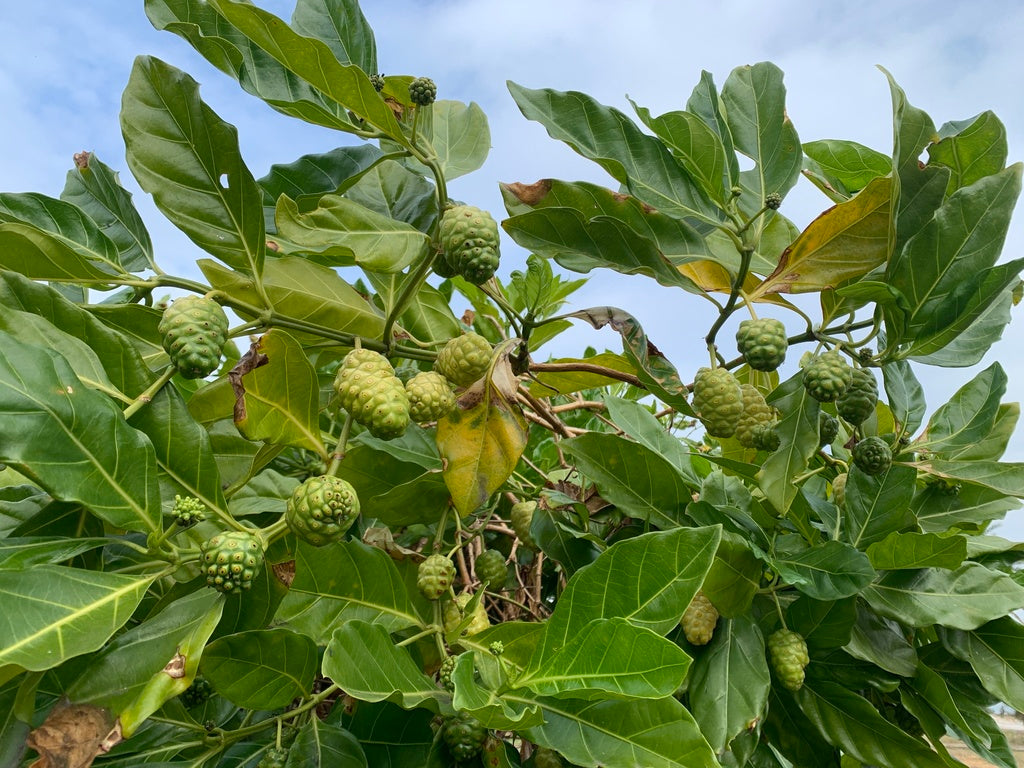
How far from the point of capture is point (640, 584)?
833mm

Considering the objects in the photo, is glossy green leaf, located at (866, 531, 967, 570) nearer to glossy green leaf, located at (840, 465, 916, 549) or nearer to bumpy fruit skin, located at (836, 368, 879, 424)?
glossy green leaf, located at (840, 465, 916, 549)

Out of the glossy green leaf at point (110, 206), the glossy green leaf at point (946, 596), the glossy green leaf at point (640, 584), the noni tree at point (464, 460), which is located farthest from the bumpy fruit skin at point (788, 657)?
the glossy green leaf at point (110, 206)

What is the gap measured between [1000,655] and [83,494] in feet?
3.79

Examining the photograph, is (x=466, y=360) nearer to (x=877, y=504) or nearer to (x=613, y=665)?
(x=613, y=665)

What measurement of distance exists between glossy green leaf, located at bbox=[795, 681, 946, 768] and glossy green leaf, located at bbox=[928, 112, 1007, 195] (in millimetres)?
700

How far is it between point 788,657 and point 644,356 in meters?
0.41

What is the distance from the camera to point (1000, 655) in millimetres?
1111

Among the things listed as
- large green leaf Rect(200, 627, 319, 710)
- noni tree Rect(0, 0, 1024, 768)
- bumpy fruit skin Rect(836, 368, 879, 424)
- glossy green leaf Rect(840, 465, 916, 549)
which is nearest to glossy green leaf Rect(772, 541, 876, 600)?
noni tree Rect(0, 0, 1024, 768)

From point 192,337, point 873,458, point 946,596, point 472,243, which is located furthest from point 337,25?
point 946,596

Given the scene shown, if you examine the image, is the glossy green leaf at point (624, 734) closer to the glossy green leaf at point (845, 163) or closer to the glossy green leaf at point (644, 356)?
the glossy green leaf at point (644, 356)

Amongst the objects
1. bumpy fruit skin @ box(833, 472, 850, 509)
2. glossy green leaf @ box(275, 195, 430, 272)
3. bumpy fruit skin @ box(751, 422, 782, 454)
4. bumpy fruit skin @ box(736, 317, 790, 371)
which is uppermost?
glossy green leaf @ box(275, 195, 430, 272)

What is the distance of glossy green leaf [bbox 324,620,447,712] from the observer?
0.75 meters

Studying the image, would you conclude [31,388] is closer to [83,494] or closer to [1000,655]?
[83,494]

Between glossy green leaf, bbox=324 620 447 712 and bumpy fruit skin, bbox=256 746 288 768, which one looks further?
bumpy fruit skin, bbox=256 746 288 768
